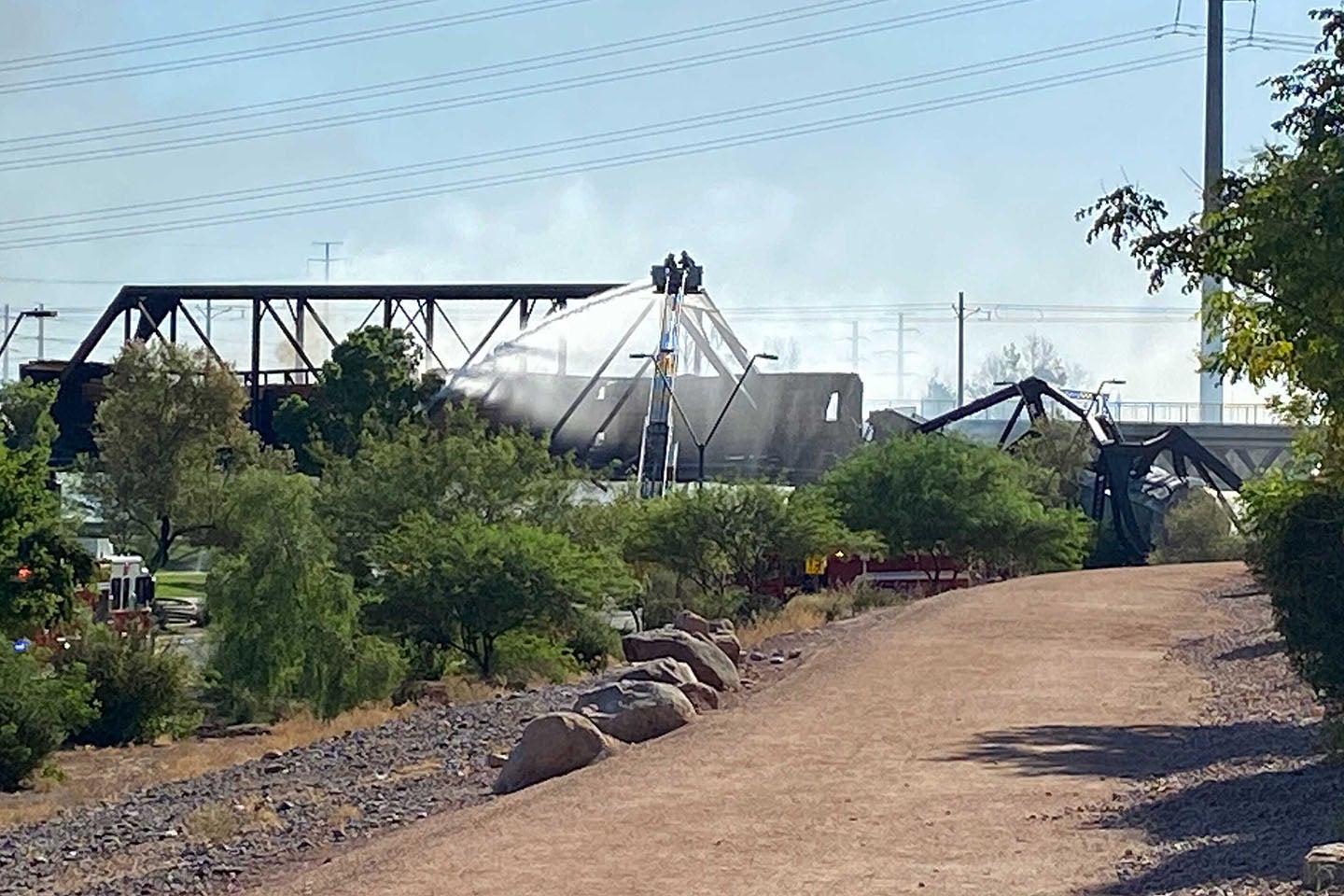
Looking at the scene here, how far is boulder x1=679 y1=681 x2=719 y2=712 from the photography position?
82.0 feet

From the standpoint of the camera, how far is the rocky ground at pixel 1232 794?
12.9 meters

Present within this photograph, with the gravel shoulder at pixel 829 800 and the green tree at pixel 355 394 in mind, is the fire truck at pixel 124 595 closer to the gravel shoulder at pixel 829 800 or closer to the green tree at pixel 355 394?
the gravel shoulder at pixel 829 800

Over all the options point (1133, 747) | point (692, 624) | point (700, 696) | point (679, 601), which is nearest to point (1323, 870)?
point (1133, 747)

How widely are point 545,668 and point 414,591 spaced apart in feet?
16.2

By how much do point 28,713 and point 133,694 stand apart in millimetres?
9325

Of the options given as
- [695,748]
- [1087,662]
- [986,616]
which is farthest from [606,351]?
[695,748]

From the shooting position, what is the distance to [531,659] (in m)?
44.0

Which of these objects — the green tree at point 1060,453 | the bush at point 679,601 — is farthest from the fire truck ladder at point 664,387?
the green tree at point 1060,453

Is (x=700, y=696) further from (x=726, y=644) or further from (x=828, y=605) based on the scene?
(x=828, y=605)

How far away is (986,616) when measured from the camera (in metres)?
37.0

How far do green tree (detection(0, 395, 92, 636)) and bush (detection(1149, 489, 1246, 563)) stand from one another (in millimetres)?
41385

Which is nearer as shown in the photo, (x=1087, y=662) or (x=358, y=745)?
(x=358, y=745)

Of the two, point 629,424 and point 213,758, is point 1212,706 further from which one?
point 629,424

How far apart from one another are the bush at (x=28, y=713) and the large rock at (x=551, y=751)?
20.7 m
